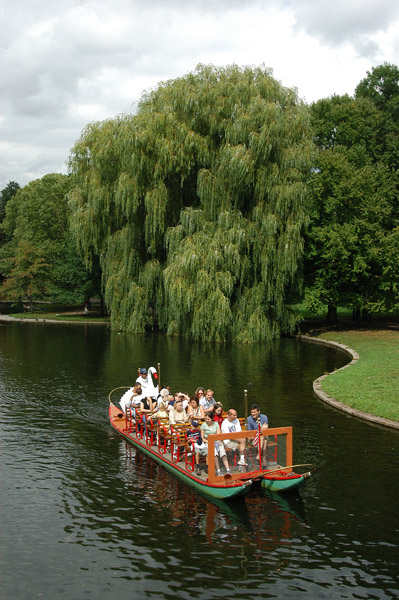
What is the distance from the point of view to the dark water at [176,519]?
9023 millimetres

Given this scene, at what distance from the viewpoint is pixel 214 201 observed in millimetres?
35719

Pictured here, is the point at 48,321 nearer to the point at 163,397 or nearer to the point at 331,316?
the point at 331,316

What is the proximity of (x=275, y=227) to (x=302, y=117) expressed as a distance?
303 inches

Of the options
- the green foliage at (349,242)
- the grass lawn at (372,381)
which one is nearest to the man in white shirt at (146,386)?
the grass lawn at (372,381)

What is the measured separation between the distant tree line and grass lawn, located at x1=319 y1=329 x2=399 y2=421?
22.3 feet

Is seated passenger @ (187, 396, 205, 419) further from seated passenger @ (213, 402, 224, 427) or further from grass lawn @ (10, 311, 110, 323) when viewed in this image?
grass lawn @ (10, 311, 110, 323)

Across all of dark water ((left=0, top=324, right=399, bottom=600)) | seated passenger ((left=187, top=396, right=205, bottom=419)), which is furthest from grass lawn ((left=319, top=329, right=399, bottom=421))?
seated passenger ((left=187, top=396, right=205, bottom=419))

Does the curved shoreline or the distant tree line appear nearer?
the curved shoreline

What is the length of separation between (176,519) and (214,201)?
26.7 metres

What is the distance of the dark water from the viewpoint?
9.02 metres

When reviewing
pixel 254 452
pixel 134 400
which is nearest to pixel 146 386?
pixel 134 400

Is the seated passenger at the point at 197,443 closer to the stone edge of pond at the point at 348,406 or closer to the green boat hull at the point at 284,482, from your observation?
the green boat hull at the point at 284,482

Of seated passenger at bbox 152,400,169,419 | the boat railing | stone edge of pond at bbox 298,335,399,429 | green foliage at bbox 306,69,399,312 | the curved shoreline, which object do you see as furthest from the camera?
green foliage at bbox 306,69,399,312

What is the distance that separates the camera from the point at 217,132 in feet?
120
